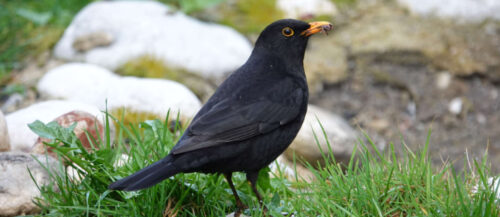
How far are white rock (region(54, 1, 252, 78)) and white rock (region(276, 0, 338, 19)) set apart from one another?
0.65m

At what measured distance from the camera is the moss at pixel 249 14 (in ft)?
21.9

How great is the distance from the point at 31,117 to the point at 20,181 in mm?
1114

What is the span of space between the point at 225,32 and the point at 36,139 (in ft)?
8.50

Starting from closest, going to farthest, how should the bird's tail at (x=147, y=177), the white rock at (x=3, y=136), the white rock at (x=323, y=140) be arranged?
the bird's tail at (x=147, y=177) < the white rock at (x=3, y=136) < the white rock at (x=323, y=140)

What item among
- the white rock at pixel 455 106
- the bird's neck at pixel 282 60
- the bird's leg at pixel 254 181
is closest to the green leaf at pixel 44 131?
the bird's leg at pixel 254 181

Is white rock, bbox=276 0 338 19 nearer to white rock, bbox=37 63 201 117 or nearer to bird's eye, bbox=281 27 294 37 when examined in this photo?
white rock, bbox=37 63 201 117

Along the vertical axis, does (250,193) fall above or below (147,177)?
below

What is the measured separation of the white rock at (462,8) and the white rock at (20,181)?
15.1ft

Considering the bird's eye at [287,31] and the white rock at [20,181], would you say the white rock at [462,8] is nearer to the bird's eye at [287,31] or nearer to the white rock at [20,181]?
the bird's eye at [287,31]

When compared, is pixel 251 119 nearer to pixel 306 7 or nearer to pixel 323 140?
pixel 323 140

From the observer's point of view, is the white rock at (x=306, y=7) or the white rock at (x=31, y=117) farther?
the white rock at (x=306, y=7)

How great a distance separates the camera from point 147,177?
3.15m

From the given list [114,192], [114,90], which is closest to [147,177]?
[114,192]

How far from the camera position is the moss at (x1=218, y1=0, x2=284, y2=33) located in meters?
6.68
